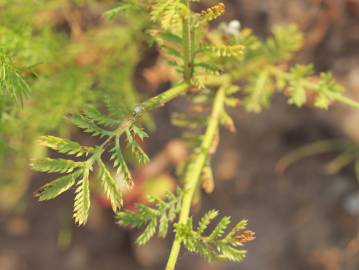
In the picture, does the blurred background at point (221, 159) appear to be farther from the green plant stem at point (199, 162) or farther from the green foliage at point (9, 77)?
the green foliage at point (9, 77)

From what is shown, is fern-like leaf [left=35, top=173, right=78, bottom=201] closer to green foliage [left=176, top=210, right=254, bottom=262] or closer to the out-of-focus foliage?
green foliage [left=176, top=210, right=254, bottom=262]

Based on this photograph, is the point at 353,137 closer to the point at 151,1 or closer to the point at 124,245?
the point at 124,245

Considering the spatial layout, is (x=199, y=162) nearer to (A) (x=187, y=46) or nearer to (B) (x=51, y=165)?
(A) (x=187, y=46)

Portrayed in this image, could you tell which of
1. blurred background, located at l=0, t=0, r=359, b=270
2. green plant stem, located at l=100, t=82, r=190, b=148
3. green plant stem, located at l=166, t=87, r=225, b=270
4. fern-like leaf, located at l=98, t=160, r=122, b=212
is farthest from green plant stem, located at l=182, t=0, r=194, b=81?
blurred background, located at l=0, t=0, r=359, b=270

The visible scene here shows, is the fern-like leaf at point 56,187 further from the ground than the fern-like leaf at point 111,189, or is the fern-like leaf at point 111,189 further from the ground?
the fern-like leaf at point 56,187

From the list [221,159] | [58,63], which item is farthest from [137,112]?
[221,159]

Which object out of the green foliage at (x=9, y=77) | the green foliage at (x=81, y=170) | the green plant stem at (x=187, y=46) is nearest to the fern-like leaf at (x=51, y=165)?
the green foliage at (x=81, y=170)

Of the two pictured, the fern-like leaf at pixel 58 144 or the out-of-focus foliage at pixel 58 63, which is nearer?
the fern-like leaf at pixel 58 144
